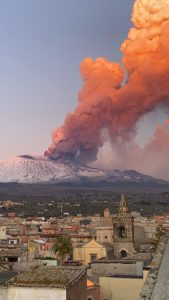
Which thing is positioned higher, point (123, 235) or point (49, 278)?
point (123, 235)

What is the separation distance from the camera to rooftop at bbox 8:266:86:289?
49.4 ft

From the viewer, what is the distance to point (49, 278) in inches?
609

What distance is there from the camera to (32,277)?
618 inches

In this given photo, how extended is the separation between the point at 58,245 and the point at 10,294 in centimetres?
2517

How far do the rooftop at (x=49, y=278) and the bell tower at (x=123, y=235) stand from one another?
2678 cm

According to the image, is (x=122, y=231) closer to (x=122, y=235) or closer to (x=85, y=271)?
(x=122, y=235)

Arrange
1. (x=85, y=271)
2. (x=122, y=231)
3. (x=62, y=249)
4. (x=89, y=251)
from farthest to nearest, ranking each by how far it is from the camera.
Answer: (x=122, y=231)
(x=89, y=251)
(x=62, y=249)
(x=85, y=271)

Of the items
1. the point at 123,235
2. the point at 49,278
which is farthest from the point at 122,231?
the point at 49,278

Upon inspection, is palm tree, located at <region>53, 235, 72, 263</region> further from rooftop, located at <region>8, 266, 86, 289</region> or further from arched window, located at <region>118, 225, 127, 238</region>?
rooftop, located at <region>8, 266, 86, 289</region>

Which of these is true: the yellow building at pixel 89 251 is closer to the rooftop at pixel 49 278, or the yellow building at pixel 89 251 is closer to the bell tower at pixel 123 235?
the bell tower at pixel 123 235

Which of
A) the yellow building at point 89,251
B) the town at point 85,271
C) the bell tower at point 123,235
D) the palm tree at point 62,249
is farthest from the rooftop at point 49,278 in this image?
the bell tower at point 123,235

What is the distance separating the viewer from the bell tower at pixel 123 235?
43.6 meters

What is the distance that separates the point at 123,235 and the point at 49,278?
29.8 meters

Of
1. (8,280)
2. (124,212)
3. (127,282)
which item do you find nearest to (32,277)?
(8,280)
